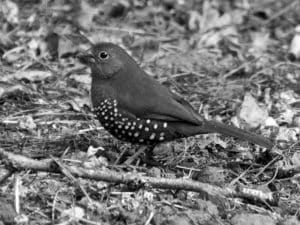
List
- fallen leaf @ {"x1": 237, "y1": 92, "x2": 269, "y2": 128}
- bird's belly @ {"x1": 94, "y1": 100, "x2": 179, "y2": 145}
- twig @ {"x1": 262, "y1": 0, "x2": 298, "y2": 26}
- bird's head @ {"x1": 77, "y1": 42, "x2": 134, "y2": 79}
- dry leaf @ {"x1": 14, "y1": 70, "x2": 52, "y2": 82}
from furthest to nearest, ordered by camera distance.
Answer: twig @ {"x1": 262, "y1": 0, "x2": 298, "y2": 26}, dry leaf @ {"x1": 14, "y1": 70, "x2": 52, "y2": 82}, fallen leaf @ {"x1": 237, "y1": 92, "x2": 269, "y2": 128}, bird's head @ {"x1": 77, "y1": 42, "x2": 134, "y2": 79}, bird's belly @ {"x1": 94, "y1": 100, "x2": 179, "y2": 145}

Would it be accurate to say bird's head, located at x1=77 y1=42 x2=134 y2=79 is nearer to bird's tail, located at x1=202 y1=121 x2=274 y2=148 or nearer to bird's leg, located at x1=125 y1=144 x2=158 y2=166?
bird's leg, located at x1=125 y1=144 x2=158 y2=166

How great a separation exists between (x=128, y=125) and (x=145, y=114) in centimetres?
18

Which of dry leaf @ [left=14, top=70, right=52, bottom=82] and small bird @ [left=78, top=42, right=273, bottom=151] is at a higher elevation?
small bird @ [left=78, top=42, right=273, bottom=151]

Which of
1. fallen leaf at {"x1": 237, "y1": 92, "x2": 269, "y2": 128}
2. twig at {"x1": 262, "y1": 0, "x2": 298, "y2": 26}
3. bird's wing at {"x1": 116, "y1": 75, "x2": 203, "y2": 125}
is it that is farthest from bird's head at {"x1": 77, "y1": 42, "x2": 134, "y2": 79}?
twig at {"x1": 262, "y1": 0, "x2": 298, "y2": 26}

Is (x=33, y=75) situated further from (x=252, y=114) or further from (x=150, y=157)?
(x=252, y=114)

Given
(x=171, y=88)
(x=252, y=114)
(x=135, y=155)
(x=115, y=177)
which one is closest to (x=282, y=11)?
(x=171, y=88)

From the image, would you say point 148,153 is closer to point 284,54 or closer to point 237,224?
point 237,224

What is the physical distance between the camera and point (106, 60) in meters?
5.93

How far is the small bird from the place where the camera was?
18.1 feet

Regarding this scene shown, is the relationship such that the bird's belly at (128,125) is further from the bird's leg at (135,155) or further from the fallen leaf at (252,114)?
the fallen leaf at (252,114)

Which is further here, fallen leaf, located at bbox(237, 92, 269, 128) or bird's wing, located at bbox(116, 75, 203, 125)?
fallen leaf, located at bbox(237, 92, 269, 128)

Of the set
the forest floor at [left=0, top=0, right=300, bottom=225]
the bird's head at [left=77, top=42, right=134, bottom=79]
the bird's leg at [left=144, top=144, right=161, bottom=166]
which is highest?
the bird's head at [left=77, top=42, right=134, bottom=79]

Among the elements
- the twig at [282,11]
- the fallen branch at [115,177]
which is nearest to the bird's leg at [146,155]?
the fallen branch at [115,177]

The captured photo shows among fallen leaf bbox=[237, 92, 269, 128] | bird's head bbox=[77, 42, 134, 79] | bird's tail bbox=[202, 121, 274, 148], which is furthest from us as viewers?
fallen leaf bbox=[237, 92, 269, 128]
